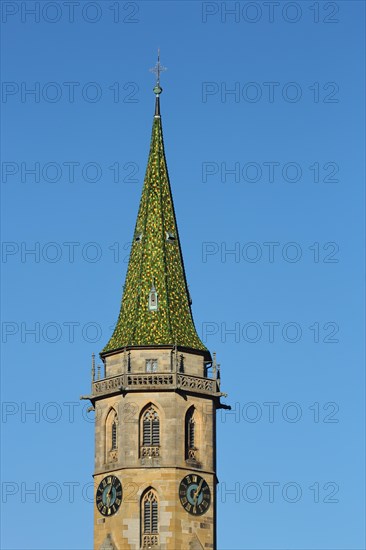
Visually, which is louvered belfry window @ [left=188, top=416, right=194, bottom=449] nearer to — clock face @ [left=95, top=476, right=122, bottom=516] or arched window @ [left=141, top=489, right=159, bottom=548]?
arched window @ [left=141, top=489, right=159, bottom=548]

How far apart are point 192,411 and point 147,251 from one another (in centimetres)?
1013

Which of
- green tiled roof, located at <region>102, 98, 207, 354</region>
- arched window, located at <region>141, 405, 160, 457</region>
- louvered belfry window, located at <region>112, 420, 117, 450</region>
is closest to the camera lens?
arched window, located at <region>141, 405, 160, 457</region>

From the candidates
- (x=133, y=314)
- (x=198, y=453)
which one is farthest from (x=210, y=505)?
(x=133, y=314)

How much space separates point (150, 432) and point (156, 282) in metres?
9.26

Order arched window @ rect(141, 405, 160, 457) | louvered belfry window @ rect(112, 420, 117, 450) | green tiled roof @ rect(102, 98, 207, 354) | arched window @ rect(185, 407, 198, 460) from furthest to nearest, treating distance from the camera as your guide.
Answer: green tiled roof @ rect(102, 98, 207, 354), louvered belfry window @ rect(112, 420, 117, 450), arched window @ rect(185, 407, 198, 460), arched window @ rect(141, 405, 160, 457)

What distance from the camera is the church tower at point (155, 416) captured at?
137 meters

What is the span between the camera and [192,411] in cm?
14025

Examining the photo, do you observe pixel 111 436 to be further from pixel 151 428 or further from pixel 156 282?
pixel 156 282

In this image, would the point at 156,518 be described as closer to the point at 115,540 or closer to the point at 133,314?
the point at 115,540

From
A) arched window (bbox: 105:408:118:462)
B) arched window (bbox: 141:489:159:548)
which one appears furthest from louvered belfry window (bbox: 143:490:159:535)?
arched window (bbox: 105:408:118:462)

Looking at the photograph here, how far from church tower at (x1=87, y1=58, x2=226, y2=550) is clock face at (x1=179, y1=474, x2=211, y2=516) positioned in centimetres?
6

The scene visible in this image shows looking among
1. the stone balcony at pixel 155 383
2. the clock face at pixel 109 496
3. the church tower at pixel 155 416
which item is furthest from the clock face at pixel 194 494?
the stone balcony at pixel 155 383

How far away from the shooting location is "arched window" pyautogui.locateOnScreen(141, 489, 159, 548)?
137 meters

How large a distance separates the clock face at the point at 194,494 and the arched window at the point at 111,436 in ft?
14.5
